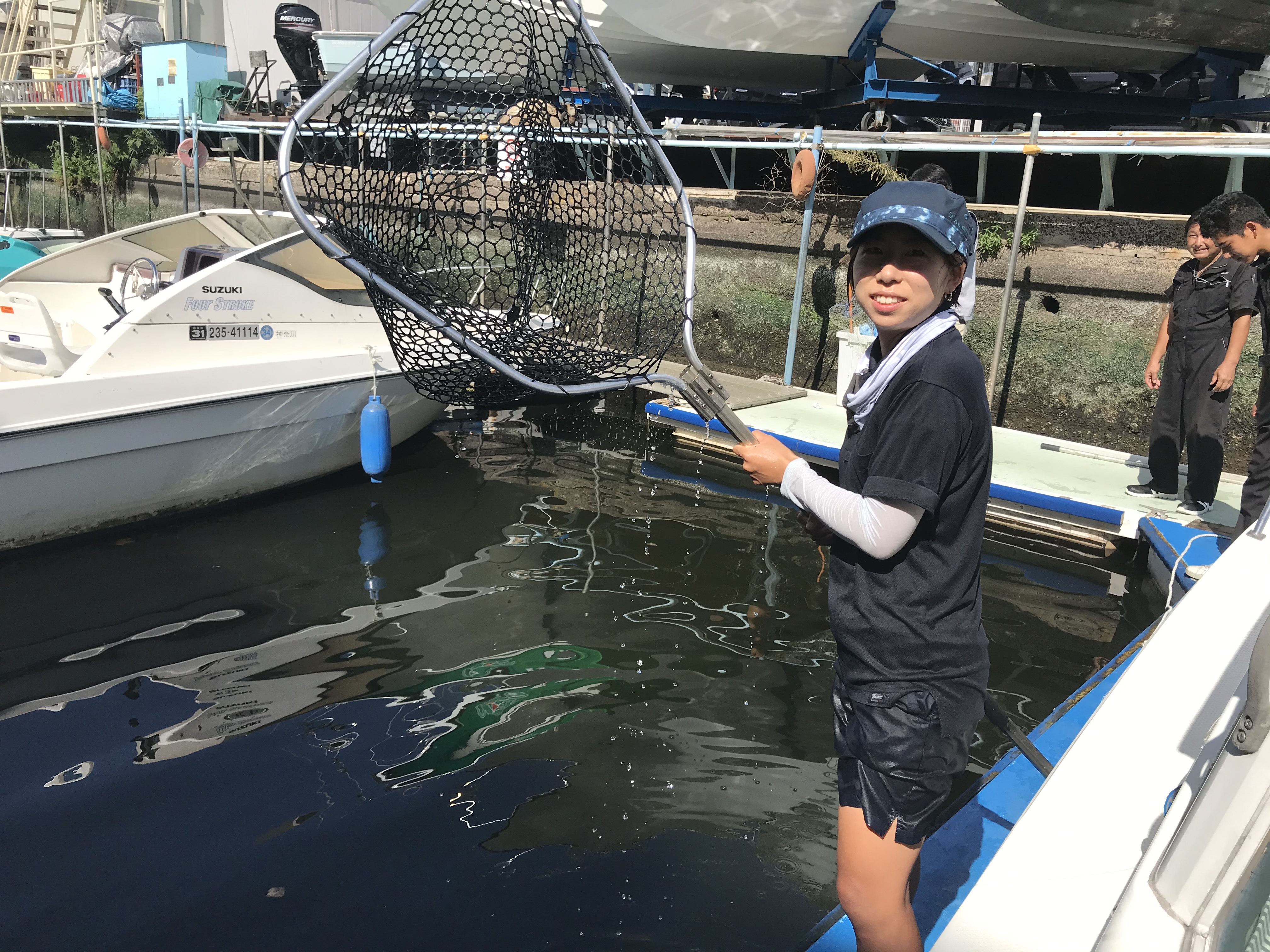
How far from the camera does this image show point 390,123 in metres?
3.03

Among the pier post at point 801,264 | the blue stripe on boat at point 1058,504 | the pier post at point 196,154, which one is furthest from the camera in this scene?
the pier post at point 196,154

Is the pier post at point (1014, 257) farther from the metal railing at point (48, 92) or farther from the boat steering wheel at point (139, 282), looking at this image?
the metal railing at point (48, 92)

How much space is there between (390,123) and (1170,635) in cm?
272

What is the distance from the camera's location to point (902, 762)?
1.76 meters

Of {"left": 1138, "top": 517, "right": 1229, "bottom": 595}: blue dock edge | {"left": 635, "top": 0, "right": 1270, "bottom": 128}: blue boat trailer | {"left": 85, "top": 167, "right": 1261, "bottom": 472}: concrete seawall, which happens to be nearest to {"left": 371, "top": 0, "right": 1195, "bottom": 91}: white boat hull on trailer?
{"left": 635, "top": 0, "right": 1270, "bottom": 128}: blue boat trailer

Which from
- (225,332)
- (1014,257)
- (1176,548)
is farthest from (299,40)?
(1176,548)

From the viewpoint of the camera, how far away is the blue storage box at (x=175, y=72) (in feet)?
56.3

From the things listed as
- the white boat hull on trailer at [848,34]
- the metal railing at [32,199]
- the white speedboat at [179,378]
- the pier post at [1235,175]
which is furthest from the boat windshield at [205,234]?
the metal railing at [32,199]

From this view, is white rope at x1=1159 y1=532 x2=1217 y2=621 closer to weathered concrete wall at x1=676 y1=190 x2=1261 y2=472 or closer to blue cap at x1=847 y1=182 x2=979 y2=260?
weathered concrete wall at x1=676 y1=190 x2=1261 y2=472

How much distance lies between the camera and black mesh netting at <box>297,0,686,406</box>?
8.55 ft

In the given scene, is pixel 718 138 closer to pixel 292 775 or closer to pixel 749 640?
pixel 749 640

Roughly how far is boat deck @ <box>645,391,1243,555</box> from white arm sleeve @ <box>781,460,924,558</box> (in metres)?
3.49

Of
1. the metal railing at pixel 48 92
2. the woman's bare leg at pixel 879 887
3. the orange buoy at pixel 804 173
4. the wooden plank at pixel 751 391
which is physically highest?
the metal railing at pixel 48 92

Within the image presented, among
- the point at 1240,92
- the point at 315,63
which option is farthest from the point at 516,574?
the point at 315,63
